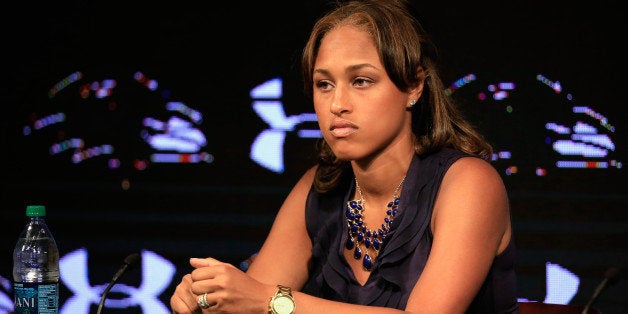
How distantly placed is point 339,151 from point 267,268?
0.45 m

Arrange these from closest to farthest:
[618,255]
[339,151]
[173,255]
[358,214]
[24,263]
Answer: [339,151], [358,214], [24,263], [618,255], [173,255]

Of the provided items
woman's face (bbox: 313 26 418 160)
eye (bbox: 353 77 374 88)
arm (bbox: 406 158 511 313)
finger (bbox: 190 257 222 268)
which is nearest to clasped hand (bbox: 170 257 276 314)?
finger (bbox: 190 257 222 268)

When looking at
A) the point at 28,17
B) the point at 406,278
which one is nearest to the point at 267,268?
the point at 406,278

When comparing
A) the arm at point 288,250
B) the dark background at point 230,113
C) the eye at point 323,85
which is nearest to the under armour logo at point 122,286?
the dark background at point 230,113

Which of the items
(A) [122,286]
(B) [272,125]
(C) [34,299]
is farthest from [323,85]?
(A) [122,286]

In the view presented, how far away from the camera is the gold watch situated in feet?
5.98

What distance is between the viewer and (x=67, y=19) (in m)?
3.80

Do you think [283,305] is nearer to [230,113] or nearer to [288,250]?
[288,250]

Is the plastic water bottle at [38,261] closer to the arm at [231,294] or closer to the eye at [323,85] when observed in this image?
the arm at [231,294]

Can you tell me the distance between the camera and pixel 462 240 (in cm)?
192

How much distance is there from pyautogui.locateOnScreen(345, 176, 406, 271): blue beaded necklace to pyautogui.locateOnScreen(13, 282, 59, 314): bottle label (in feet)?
2.47

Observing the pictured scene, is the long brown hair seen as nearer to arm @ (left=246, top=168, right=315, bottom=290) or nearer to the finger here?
arm @ (left=246, top=168, right=315, bottom=290)

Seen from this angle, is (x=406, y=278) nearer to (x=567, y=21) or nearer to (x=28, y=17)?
(x=567, y=21)

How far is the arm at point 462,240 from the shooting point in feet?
6.17
